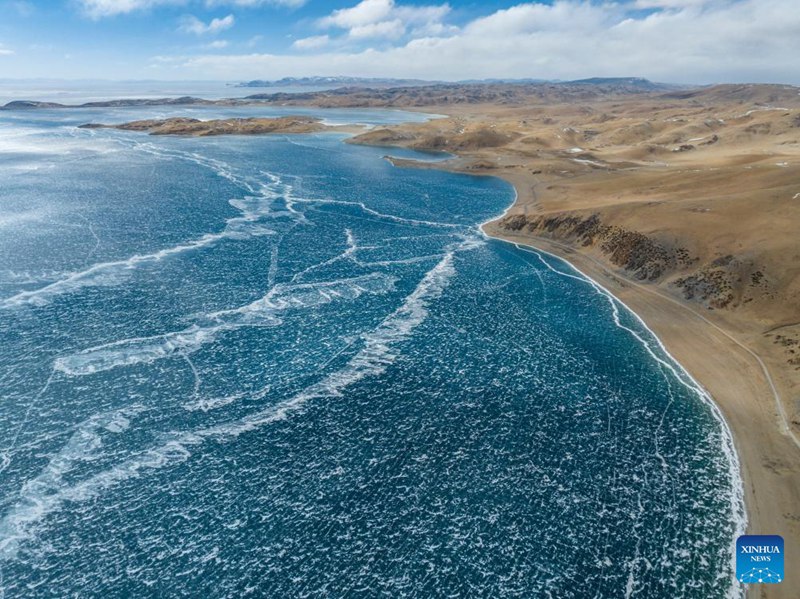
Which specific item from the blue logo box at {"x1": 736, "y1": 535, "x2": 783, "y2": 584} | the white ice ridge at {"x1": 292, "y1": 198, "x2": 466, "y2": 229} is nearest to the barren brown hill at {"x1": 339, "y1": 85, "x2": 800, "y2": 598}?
the blue logo box at {"x1": 736, "y1": 535, "x2": 783, "y2": 584}

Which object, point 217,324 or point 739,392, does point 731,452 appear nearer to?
point 739,392

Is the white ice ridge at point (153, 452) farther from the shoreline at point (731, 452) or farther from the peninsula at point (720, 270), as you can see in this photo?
the peninsula at point (720, 270)

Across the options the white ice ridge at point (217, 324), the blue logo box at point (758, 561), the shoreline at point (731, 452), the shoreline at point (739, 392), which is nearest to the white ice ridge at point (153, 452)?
the white ice ridge at point (217, 324)

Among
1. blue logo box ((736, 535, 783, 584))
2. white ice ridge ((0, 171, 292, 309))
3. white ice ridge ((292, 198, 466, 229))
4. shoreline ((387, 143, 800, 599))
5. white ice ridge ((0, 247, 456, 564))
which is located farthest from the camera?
white ice ridge ((292, 198, 466, 229))

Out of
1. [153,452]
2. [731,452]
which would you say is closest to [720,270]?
[731,452]

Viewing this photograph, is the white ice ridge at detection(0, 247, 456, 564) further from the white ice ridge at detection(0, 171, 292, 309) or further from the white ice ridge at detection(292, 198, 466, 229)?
the white ice ridge at detection(292, 198, 466, 229)

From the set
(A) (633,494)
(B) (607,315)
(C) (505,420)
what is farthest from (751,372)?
(C) (505,420)
